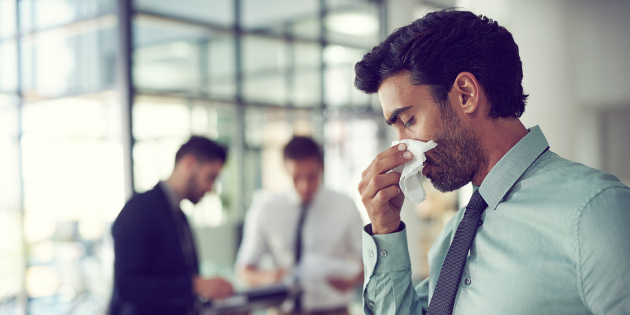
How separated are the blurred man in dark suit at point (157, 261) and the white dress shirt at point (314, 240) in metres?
0.55

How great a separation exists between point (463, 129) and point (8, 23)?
4867 millimetres

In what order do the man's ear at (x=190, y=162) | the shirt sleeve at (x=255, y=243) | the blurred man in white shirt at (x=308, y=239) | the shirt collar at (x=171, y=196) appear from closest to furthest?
1. the shirt collar at (x=171, y=196)
2. the man's ear at (x=190, y=162)
3. the blurred man in white shirt at (x=308, y=239)
4. the shirt sleeve at (x=255, y=243)

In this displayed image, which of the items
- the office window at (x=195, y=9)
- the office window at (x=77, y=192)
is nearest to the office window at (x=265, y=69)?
the office window at (x=195, y=9)

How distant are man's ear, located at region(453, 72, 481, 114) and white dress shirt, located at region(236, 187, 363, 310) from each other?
197 centimetres

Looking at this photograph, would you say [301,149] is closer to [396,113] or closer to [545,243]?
[396,113]

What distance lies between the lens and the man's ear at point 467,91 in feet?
3.97

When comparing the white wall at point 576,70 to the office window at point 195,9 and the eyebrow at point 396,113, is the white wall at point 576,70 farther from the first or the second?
the office window at point 195,9

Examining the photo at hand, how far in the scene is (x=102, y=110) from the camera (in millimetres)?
5305

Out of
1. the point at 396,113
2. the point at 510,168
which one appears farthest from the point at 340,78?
the point at 510,168

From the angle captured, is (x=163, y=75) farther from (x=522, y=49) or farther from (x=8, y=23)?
(x=522, y=49)

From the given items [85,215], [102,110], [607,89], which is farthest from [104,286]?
[607,89]

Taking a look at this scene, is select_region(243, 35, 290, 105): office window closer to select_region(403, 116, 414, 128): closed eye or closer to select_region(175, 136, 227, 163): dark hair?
select_region(175, 136, 227, 163): dark hair

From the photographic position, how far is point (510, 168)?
1.18 m

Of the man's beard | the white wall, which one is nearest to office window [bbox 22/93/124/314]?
the white wall
